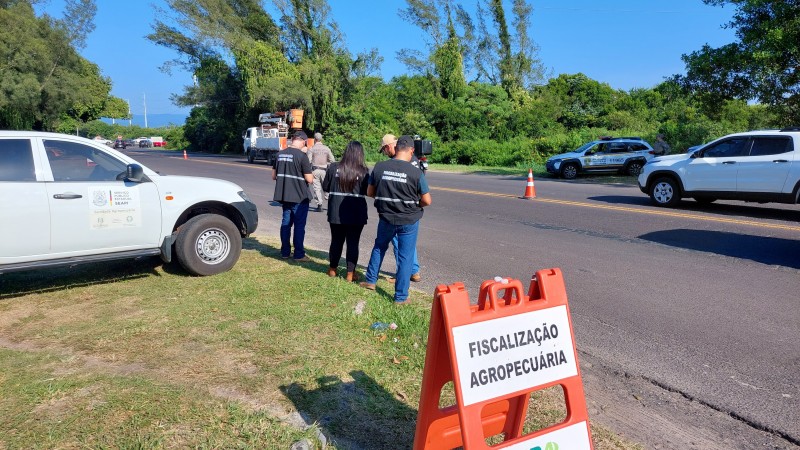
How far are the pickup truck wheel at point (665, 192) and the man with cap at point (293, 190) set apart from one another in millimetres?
9197

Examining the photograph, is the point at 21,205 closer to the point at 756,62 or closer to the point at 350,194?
the point at 350,194

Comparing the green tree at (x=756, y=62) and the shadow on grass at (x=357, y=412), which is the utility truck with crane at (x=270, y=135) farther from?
the shadow on grass at (x=357, y=412)

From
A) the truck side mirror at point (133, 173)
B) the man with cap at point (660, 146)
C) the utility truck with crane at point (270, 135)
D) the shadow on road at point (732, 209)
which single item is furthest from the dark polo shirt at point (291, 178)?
the utility truck with crane at point (270, 135)

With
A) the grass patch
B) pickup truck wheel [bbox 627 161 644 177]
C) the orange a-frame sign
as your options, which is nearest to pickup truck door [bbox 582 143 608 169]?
pickup truck wheel [bbox 627 161 644 177]

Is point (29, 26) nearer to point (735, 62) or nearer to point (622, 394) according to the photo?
point (735, 62)

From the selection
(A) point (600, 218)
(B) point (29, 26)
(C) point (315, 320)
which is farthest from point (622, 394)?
(B) point (29, 26)

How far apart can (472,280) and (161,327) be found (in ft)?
11.7

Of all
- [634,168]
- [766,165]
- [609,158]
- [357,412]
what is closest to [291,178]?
[357,412]

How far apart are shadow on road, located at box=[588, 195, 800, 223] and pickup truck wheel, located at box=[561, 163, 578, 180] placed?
8580 millimetres

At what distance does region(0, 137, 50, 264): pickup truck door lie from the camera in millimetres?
5473

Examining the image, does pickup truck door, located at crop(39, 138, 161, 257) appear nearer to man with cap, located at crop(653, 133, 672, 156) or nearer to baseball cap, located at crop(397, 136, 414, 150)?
baseball cap, located at crop(397, 136, 414, 150)

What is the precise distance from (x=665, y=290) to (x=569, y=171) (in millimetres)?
17550

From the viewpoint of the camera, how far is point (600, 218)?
449 inches

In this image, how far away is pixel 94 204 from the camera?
5.89m
